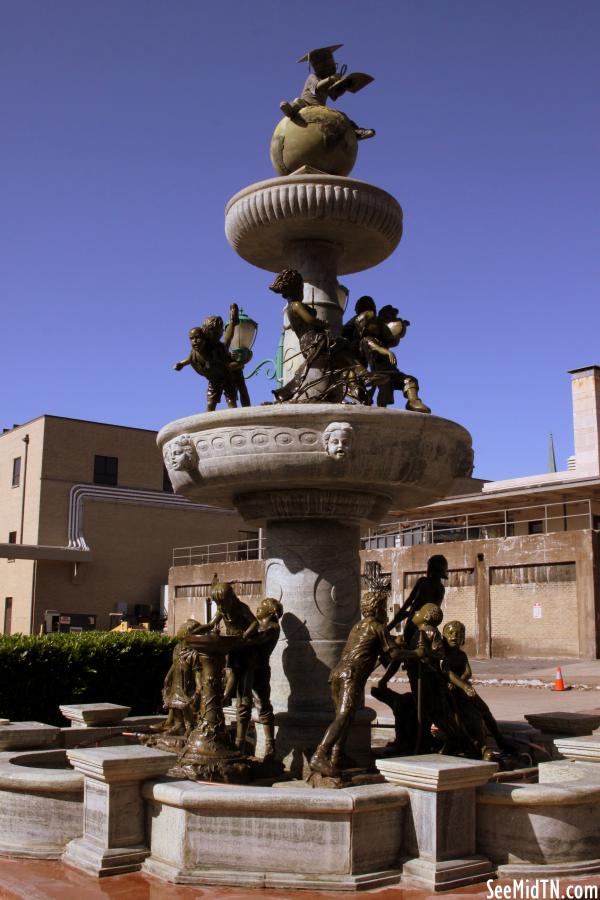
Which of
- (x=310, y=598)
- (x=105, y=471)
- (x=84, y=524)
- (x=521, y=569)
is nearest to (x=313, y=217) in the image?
(x=310, y=598)

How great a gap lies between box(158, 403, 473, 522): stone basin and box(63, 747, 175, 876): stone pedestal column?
2.18 m

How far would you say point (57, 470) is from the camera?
3991 cm

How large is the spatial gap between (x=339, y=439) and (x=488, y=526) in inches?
998

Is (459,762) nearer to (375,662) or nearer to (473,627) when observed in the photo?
(375,662)

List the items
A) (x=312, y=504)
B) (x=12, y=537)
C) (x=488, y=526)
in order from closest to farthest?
(x=312, y=504)
(x=488, y=526)
(x=12, y=537)

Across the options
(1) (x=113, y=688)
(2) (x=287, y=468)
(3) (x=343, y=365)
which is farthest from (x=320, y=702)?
(1) (x=113, y=688)

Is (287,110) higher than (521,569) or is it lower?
higher

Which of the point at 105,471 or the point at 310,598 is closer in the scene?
the point at 310,598

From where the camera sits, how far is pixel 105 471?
41469 millimetres

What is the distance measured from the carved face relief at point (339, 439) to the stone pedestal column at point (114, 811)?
2.26 m

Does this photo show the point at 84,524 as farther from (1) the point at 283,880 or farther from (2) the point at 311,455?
(1) the point at 283,880

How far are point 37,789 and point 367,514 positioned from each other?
329cm

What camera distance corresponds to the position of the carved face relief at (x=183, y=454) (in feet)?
22.4

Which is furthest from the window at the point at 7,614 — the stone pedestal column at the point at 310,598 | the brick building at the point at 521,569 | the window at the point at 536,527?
the stone pedestal column at the point at 310,598
